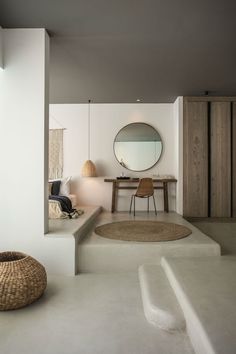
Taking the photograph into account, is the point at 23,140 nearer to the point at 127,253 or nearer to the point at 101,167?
the point at 127,253

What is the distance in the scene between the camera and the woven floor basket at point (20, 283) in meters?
2.08

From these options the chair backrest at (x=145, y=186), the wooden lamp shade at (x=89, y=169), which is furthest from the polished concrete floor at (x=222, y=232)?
the wooden lamp shade at (x=89, y=169)

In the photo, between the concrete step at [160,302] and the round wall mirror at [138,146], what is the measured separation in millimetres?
3337

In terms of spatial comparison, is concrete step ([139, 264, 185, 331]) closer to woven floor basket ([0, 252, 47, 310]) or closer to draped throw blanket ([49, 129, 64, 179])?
woven floor basket ([0, 252, 47, 310])

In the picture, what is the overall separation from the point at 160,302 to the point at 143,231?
157 cm

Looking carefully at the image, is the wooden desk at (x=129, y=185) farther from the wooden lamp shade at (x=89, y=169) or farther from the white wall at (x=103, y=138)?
the wooden lamp shade at (x=89, y=169)

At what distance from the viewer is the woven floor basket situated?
2080 millimetres

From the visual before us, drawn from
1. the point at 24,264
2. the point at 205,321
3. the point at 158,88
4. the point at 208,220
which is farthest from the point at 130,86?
the point at 205,321

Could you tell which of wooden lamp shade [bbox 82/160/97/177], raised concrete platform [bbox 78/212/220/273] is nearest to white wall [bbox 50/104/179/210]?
wooden lamp shade [bbox 82/160/97/177]

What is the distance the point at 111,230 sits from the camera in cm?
365

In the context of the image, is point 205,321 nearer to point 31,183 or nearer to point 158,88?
point 31,183

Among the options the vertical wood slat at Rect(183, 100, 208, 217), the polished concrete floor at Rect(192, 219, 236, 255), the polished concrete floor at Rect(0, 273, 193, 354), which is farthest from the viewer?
the vertical wood slat at Rect(183, 100, 208, 217)

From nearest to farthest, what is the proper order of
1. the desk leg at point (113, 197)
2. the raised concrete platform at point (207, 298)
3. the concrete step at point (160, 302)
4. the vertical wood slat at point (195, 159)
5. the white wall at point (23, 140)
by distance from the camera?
the raised concrete platform at point (207, 298)
the concrete step at point (160, 302)
the white wall at point (23, 140)
the vertical wood slat at point (195, 159)
the desk leg at point (113, 197)

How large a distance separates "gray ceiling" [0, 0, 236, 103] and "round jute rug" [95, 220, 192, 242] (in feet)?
7.67
